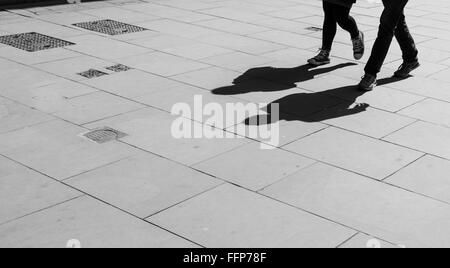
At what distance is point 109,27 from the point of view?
34.2 ft

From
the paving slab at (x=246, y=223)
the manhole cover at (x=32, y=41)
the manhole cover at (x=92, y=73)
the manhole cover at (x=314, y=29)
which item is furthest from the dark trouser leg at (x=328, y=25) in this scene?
the paving slab at (x=246, y=223)

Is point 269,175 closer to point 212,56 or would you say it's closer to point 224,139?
point 224,139

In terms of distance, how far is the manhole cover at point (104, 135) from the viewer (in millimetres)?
6035

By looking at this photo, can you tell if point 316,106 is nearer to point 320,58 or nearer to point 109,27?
point 320,58

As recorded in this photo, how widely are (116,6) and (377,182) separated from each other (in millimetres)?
8055

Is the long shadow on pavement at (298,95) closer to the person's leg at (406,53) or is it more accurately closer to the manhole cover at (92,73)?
the person's leg at (406,53)

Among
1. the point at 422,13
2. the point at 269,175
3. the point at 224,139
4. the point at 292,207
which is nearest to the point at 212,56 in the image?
the point at 224,139

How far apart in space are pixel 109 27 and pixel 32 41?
4.76 ft

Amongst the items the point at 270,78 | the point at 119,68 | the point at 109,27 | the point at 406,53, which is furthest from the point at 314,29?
the point at 119,68

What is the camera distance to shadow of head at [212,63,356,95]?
25.0ft

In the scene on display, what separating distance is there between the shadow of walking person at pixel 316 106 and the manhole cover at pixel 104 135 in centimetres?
133

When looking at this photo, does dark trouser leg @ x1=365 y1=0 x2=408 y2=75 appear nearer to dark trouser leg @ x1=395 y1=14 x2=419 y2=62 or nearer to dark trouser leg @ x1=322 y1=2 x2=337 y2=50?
dark trouser leg @ x1=395 y1=14 x2=419 y2=62

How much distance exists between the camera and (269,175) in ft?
17.8

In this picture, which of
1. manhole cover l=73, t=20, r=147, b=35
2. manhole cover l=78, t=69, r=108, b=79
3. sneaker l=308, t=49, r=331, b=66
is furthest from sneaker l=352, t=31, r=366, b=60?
manhole cover l=73, t=20, r=147, b=35
